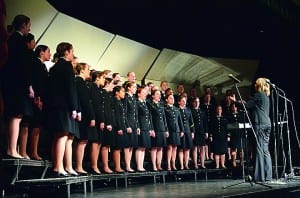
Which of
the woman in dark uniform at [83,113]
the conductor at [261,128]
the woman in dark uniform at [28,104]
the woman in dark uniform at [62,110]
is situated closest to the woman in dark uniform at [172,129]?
the conductor at [261,128]

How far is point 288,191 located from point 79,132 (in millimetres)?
2735

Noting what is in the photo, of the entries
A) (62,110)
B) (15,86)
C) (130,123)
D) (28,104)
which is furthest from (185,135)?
(15,86)

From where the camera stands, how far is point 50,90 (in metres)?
5.24

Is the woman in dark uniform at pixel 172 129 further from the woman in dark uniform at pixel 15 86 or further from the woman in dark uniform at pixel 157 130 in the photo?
the woman in dark uniform at pixel 15 86

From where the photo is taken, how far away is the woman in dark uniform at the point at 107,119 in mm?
6672

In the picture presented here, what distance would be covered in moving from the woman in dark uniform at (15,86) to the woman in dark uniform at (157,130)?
3.67m

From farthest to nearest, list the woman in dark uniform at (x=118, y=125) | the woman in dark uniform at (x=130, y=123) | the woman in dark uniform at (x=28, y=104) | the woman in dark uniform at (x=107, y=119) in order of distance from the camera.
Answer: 1. the woman in dark uniform at (x=130, y=123)
2. the woman in dark uniform at (x=118, y=125)
3. the woman in dark uniform at (x=107, y=119)
4. the woman in dark uniform at (x=28, y=104)

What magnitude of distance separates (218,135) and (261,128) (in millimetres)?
3105

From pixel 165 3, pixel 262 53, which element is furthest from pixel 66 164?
pixel 262 53

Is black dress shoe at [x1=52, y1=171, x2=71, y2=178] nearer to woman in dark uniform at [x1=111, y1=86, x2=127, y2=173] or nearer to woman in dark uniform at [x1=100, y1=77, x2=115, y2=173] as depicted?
woman in dark uniform at [x1=100, y1=77, x2=115, y2=173]

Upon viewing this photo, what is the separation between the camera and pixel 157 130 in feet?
26.8

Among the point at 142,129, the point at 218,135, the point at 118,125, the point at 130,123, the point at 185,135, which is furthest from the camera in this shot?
the point at 218,135

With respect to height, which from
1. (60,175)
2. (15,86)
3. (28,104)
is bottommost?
(60,175)

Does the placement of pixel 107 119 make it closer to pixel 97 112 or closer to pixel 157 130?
pixel 97 112
